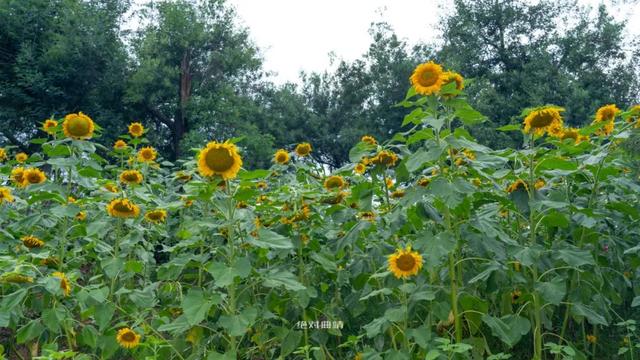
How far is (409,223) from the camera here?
10.7 feet

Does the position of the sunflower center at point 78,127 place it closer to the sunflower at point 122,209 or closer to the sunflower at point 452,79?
the sunflower at point 122,209

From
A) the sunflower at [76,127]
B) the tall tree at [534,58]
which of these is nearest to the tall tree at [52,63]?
the tall tree at [534,58]

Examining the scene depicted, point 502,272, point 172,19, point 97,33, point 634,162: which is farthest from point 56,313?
point 172,19

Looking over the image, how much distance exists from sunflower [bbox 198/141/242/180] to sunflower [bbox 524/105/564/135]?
1291 millimetres

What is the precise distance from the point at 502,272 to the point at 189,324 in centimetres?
138

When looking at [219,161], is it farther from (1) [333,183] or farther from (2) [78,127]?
(2) [78,127]

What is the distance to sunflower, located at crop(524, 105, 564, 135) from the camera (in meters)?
2.78

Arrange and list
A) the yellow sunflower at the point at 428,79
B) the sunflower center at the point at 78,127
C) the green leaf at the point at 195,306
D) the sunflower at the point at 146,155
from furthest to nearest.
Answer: the sunflower at the point at 146,155 < the sunflower center at the point at 78,127 < the yellow sunflower at the point at 428,79 < the green leaf at the point at 195,306

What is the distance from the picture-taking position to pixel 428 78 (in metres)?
2.85

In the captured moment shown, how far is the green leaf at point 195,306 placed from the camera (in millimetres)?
2732

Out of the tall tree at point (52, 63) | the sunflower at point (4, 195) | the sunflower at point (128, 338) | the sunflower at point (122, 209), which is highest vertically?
the tall tree at point (52, 63)

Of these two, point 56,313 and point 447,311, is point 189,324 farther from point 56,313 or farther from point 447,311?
point 447,311

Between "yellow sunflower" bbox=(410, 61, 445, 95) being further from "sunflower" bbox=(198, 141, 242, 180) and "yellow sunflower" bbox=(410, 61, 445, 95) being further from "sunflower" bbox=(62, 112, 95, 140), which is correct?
"sunflower" bbox=(62, 112, 95, 140)

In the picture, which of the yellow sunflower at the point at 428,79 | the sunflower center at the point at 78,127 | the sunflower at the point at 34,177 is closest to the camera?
the yellow sunflower at the point at 428,79
